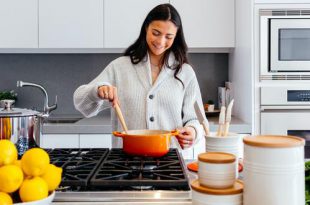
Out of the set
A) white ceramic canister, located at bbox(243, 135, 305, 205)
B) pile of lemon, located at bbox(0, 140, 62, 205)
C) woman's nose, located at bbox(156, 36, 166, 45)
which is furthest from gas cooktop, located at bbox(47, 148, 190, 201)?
woman's nose, located at bbox(156, 36, 166, 45)

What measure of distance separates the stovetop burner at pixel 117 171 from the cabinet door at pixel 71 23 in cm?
147

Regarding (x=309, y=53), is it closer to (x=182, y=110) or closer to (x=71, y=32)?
(x=182, y=110)

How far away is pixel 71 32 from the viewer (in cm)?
260

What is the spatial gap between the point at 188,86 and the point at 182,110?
11 cm

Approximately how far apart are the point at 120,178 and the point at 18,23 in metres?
1.99

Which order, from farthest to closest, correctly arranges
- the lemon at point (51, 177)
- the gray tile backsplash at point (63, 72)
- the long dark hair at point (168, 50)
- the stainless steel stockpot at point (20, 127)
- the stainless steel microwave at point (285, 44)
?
the gray tile backsplash at point (63, 72) < the stainless steel microwave at point (285, 44) < the long dark hair at point (168, 50) < the stainless steel stockpot at point (20, 127) < the lemon at point (51, 177)

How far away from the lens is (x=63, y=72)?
2967mm

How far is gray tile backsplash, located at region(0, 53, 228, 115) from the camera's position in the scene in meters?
2.95

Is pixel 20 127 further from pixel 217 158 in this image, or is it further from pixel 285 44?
pixel 285 44

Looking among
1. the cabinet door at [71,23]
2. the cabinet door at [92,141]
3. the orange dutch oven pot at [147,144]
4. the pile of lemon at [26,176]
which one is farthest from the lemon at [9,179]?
the cabinet door at [71,23]

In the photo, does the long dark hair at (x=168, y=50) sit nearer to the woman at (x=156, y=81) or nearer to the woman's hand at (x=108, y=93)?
the woman at (x=156, y=81)

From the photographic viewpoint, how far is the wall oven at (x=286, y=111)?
227 centimetres

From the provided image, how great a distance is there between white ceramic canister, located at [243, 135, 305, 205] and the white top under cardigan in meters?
0.90

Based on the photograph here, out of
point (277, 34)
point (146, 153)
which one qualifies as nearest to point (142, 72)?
point (146, 153)
